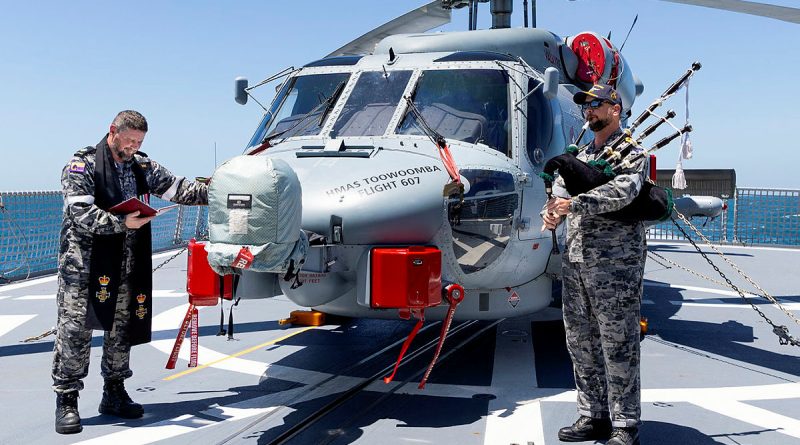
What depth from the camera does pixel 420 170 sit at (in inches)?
185

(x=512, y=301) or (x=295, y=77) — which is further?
(x=295, y=77)

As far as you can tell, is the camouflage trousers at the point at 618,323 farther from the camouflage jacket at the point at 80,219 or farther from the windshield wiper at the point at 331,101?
the camouflage jacket at the point at 80,219

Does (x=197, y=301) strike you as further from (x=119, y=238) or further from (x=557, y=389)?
(x=557, y=389)

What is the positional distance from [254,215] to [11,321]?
17.3 feet

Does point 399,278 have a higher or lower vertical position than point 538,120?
lower

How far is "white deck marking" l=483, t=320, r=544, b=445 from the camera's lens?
14.2 ft

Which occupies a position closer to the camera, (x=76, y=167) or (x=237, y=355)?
(x=76, y=167)

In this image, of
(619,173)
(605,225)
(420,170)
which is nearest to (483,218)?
(420,170)

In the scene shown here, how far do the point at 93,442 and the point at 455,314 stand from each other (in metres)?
2.58

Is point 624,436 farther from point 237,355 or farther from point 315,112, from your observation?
point 237,355

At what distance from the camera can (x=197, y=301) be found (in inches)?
179

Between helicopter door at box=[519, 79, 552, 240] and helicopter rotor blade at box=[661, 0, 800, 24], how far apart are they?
3.58m

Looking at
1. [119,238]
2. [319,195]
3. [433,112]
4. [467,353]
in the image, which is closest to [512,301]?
[467,353]

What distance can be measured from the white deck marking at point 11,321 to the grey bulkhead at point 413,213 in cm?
396
